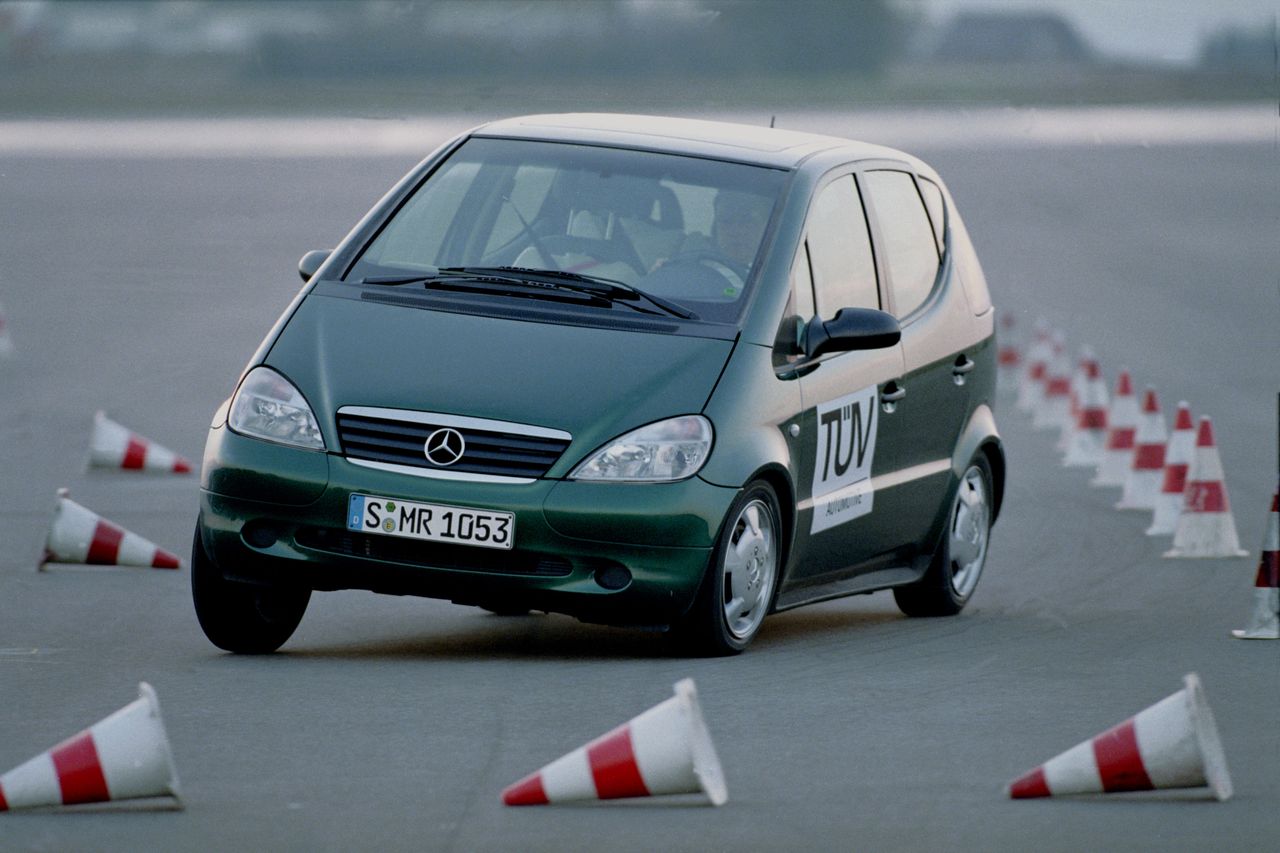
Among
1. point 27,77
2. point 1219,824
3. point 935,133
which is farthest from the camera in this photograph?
point 935,133

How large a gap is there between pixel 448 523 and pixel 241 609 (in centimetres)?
91

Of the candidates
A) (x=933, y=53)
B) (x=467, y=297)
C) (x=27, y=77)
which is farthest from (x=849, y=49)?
(x=467, y=297)

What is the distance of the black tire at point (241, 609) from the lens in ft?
27.0

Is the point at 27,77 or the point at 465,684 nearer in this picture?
the point at 465,684

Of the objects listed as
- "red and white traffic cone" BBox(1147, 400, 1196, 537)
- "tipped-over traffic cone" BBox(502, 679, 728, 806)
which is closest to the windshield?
"tipped-over traffic cone" BBox(502, 679, 728, 806)

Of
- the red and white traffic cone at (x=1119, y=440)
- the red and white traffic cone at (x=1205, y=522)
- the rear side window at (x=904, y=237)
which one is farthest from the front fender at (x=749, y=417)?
the red and white traffic cone at (x=1119, y=440)

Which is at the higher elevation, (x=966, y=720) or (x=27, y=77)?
(x=27, y=77)

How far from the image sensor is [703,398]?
813 cm

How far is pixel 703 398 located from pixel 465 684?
1.17m

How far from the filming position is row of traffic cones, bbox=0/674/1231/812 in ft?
19.5

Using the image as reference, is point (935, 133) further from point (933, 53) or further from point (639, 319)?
point (639, 319)

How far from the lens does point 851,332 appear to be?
873 cm

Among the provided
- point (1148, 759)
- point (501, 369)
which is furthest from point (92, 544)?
point (1148, 759)

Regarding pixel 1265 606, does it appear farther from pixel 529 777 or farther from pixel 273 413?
pixel 529 777
